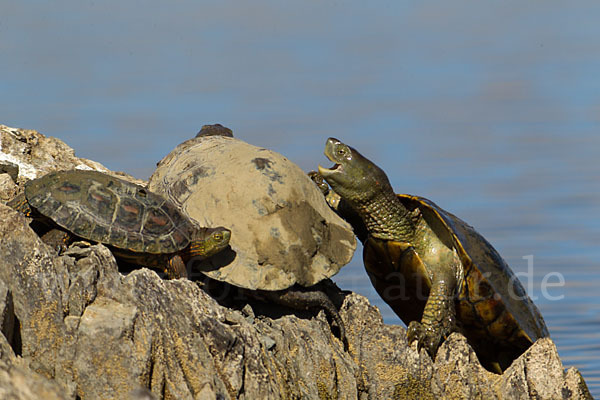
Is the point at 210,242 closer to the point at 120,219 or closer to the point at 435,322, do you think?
the point at 120,219

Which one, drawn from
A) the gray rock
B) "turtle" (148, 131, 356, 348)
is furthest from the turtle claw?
the gray rock

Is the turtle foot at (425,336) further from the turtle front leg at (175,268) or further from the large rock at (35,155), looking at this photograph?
the large rock at (35,155)

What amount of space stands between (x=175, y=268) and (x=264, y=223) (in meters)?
0.77

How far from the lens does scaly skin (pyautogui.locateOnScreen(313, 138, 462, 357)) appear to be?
7.36 meters

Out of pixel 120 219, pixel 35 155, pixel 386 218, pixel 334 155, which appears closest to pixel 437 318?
pixel 386 218

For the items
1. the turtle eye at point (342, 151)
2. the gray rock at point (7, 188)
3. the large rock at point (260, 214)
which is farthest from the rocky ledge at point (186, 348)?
the turtle eye at point (342, 151)

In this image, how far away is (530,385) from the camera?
22.0 feet

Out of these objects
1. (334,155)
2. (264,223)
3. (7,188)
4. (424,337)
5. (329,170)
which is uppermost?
(334,155)

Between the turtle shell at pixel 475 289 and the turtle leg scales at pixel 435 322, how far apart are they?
293 millimetres

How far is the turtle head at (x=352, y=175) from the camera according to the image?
7391 mm

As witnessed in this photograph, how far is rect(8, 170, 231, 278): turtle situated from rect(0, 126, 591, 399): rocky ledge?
0.23 m

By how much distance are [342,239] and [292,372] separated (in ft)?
4.36

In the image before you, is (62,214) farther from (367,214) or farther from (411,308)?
(411,308)

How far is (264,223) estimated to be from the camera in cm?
654
